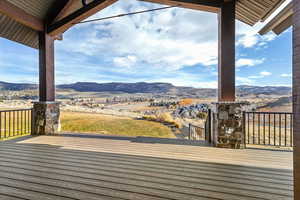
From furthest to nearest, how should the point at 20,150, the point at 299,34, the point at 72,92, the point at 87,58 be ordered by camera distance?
the point at 87,58 < the point at 72,92 < the point at 20,150 < the point at 299,34

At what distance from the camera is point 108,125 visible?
5855mm

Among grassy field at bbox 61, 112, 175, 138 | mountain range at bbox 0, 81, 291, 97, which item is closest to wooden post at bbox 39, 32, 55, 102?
mountain range at bbox 0, 81, 291, 97

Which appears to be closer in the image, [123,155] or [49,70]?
[123,155]

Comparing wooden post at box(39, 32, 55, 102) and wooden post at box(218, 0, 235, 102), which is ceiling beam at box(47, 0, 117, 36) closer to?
wooden post at box(39, 32, 55, 102)

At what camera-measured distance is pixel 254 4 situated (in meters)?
3.32

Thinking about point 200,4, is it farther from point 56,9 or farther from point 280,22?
point 56,9

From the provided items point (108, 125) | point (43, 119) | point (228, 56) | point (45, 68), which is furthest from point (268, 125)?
point (45, 68)

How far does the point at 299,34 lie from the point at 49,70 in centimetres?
553

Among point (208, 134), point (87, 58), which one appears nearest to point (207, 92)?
point (208, 134)

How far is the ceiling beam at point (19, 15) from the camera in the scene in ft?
12.0

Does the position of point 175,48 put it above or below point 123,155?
above

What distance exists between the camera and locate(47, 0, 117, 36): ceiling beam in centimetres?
423

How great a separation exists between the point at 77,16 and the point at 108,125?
12.2 feet

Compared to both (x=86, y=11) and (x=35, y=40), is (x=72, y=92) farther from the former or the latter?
(x=86, y=11)
